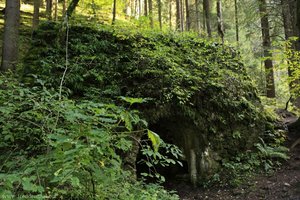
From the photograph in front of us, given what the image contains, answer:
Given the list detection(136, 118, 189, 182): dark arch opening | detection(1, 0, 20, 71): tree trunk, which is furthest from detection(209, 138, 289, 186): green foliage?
detection(1, 0, 20, 71): tree trunk

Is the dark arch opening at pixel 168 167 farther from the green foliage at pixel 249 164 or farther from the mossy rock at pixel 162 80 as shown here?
the green foliage at pixel 249 164

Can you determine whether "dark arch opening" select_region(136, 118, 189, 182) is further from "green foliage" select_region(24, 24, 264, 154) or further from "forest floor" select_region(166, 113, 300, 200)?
"green foliage" select_region(24, 24, 264, 154)

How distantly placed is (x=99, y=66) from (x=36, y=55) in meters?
1.63

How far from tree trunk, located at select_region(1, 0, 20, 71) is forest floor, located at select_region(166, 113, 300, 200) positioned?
6.47 m

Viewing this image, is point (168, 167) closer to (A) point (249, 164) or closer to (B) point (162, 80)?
(A) point (249, 164)

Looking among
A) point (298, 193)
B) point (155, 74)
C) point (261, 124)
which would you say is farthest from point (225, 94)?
point (298, 193)

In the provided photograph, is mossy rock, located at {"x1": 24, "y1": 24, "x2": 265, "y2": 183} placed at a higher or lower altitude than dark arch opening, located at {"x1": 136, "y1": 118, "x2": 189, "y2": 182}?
higher

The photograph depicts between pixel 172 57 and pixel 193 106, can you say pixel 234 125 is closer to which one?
pixel 193 106

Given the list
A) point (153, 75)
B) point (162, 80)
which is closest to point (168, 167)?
point (162, 80)

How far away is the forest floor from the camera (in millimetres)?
5867

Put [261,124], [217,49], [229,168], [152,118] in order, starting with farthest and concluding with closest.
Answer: [217,49]
[261,124]
[229,168]
[152,118]

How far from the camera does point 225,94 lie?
25.0ft

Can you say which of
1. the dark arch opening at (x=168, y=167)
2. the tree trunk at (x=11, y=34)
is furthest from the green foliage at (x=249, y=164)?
the tree trunk at (x=11, y=34)

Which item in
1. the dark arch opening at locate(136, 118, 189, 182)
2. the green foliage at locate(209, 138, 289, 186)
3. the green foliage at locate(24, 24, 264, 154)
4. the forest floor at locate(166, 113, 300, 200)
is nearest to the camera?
the forest floor at locate(166, 113, 300, 200)
